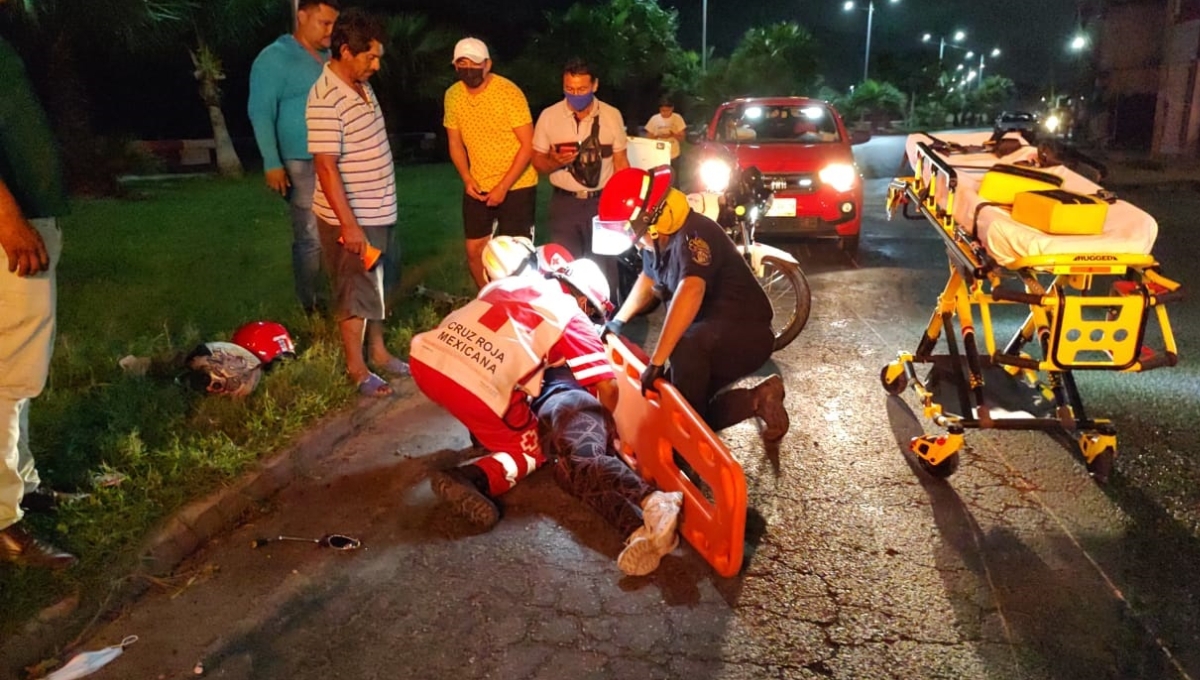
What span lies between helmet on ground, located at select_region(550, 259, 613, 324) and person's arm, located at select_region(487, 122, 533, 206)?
1720 millimetres

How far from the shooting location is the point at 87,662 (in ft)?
10.3

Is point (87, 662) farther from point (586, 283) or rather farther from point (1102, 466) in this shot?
point (1102, 466)

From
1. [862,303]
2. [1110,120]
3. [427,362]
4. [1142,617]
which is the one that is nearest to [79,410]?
[427,362]

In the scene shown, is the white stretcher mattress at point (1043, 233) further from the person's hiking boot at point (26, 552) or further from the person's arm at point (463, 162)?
the person's hiking boot at point (26, 552)

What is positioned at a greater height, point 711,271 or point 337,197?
point 337,197

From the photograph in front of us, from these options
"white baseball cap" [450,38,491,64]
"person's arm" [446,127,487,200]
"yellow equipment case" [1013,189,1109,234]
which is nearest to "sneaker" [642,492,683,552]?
"yellow equipment case" [1013,189,1109,234]

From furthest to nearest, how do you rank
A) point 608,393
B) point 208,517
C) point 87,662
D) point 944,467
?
point 944,467 < point 608,393 < point 208,517 < point 87,662

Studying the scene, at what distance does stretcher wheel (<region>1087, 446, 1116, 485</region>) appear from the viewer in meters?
4.26

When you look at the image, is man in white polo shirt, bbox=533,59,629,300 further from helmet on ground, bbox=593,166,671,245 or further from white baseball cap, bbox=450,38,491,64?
Answer: helmet on ground, bbox=593,166,671,245

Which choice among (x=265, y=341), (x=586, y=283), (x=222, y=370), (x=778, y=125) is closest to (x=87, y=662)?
(x=222, y=370)

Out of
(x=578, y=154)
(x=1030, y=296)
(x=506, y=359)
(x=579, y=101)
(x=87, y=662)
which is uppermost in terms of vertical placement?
(x=579, y=101)

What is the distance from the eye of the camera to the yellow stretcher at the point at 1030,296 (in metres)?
3.76

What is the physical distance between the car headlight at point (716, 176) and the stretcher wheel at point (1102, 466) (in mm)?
3355

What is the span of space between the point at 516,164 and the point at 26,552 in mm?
3727
